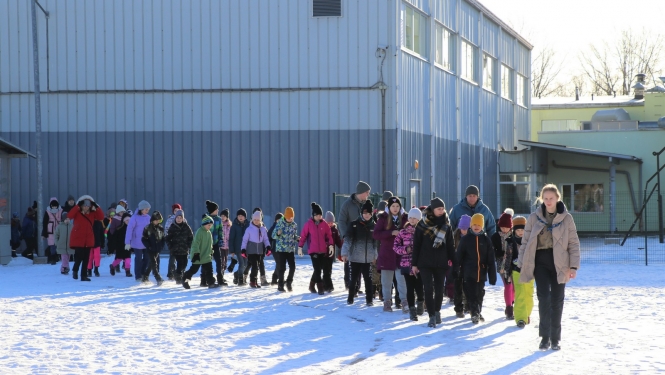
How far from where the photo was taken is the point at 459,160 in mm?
34281

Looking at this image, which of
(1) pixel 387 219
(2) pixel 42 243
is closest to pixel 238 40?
(2) pixel 42 243

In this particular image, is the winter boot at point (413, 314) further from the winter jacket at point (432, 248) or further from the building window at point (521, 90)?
the building window at point (521, 90)

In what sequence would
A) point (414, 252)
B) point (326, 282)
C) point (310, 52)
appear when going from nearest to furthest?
point (414, 252) → point (326, 282) → point (310, 52)

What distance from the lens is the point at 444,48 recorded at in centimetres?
3319

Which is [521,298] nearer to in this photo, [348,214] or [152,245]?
[348,214]

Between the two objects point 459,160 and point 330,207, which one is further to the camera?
point 459,160

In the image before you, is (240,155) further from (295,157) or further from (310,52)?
(310,52)

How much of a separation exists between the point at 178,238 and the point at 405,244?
616cm

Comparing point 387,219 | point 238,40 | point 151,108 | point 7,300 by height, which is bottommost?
point 7,300

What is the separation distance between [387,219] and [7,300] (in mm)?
6276

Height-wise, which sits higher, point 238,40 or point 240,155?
point 238,40

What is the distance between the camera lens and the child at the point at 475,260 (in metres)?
13.4

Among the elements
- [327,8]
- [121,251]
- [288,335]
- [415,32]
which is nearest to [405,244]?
[288,335]

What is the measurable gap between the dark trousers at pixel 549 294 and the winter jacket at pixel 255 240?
8105 millimetres
